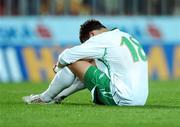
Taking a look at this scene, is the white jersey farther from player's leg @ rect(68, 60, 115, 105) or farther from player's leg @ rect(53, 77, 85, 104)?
player's leg @ rect(53, 77, 85, 104)

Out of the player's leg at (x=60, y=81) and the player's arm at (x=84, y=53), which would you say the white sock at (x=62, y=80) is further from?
the player's arm at (x=84, y=53)

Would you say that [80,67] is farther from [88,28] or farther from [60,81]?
[88,28]

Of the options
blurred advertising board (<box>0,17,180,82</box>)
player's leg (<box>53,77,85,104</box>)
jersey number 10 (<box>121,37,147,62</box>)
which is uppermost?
jersey number 10 (<box>121,37,147,62</box>)

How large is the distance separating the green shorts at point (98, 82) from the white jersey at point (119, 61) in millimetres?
73

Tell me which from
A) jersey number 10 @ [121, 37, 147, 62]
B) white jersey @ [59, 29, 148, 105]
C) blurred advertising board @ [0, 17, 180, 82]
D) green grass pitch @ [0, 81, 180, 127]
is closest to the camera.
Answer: green grass pitch @ [0, 81, 180, 127]

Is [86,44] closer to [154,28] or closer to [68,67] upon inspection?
[68,67]

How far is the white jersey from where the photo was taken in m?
11.7

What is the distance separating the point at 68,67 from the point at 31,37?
47.5ft

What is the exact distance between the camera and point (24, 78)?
83.3ft

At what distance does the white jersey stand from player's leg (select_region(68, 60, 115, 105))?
7 centimetres

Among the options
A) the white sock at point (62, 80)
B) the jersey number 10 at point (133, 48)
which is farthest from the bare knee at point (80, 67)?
the jersey number 10 at point (133, 48)

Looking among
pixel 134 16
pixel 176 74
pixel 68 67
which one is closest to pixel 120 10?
pixel 134 16

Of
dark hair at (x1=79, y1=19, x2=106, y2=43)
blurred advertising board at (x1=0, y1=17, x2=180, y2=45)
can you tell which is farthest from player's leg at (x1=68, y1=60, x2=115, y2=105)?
blurred advertising board at (x1=0, y1=17, x2=180, y2=45)

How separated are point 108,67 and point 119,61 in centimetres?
22
